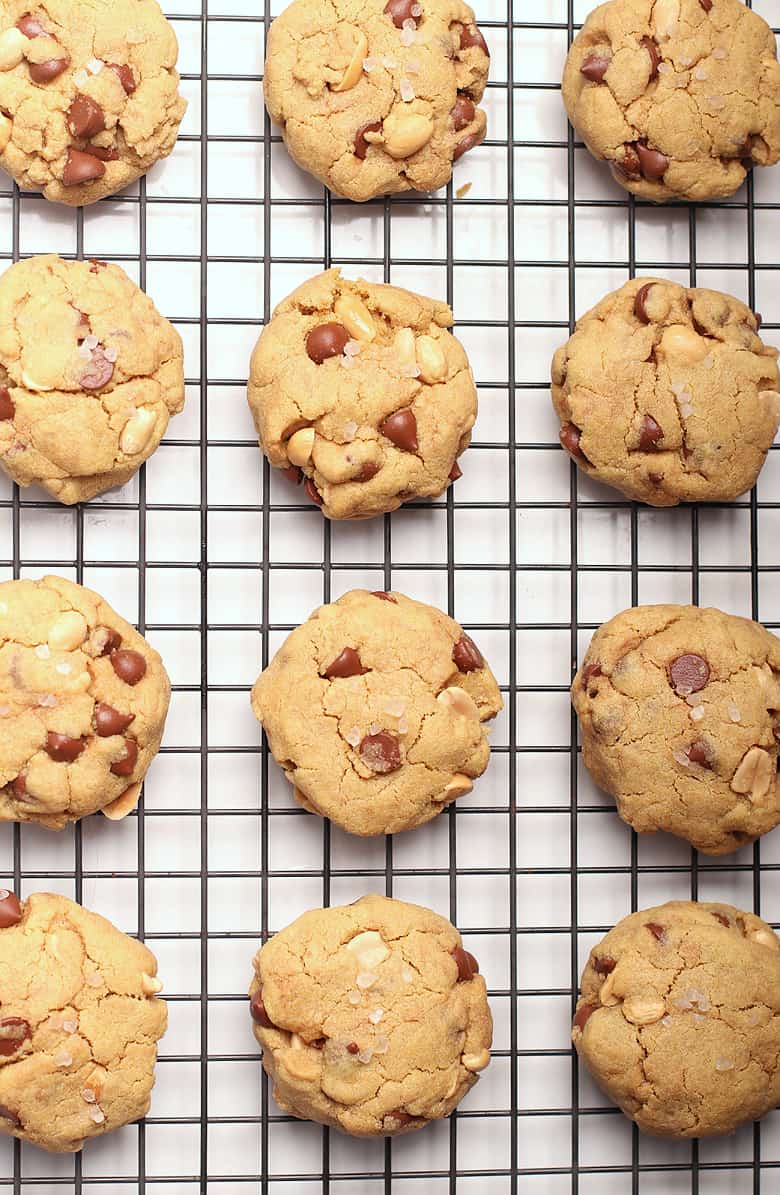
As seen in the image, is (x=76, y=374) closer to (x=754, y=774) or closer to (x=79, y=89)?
(x=79, y=89)

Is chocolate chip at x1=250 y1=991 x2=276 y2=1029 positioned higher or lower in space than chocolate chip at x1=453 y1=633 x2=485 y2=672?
lower

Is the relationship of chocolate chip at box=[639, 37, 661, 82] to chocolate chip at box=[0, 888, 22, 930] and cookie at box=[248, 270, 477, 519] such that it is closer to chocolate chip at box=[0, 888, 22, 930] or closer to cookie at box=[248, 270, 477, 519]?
cookie at box=[248, 270, 477, 519]

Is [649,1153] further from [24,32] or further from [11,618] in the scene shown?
[24,32]

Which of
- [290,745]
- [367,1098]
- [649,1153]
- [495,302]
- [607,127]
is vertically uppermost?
[607,127]

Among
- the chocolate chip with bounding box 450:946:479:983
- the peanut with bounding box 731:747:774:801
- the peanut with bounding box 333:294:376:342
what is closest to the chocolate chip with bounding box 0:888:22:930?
the chocolate chip with bounding box 450:946:479:983

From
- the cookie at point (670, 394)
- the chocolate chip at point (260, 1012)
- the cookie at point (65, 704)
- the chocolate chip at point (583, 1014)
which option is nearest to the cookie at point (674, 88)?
the cookie at point (670, 394)

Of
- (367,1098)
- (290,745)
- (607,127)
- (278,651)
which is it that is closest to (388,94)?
(607,127)

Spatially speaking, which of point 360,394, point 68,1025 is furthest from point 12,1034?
point 360,394
